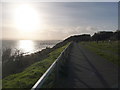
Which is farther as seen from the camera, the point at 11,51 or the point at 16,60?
the point at 11,51

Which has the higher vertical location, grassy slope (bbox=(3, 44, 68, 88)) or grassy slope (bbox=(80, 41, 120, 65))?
grassy slope (bbox=(80, 41, 120, 65))

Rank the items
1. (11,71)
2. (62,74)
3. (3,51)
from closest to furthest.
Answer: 1. (62,74)
2. (11,71)
3. (3,51)

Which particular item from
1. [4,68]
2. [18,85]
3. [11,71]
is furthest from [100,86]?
[4,68]

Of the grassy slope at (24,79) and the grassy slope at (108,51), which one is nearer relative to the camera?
the grassy slope at (24,79)

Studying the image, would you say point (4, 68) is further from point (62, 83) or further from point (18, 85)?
point (62, 83)

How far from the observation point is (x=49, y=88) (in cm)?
684

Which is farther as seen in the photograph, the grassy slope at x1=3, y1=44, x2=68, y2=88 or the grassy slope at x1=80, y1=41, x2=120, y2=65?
the grassy slope at x1=80, y1=41, x2=120, y2=65

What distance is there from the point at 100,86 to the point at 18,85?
388cm

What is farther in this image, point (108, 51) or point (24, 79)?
point (108, 51)

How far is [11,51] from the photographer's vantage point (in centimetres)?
2766

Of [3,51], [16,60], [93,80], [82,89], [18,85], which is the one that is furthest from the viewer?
[3,51]

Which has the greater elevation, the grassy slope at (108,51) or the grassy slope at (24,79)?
the grassy slope at (108,51)

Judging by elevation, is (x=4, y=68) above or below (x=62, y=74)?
below

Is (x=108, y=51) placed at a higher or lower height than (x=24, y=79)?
higher
